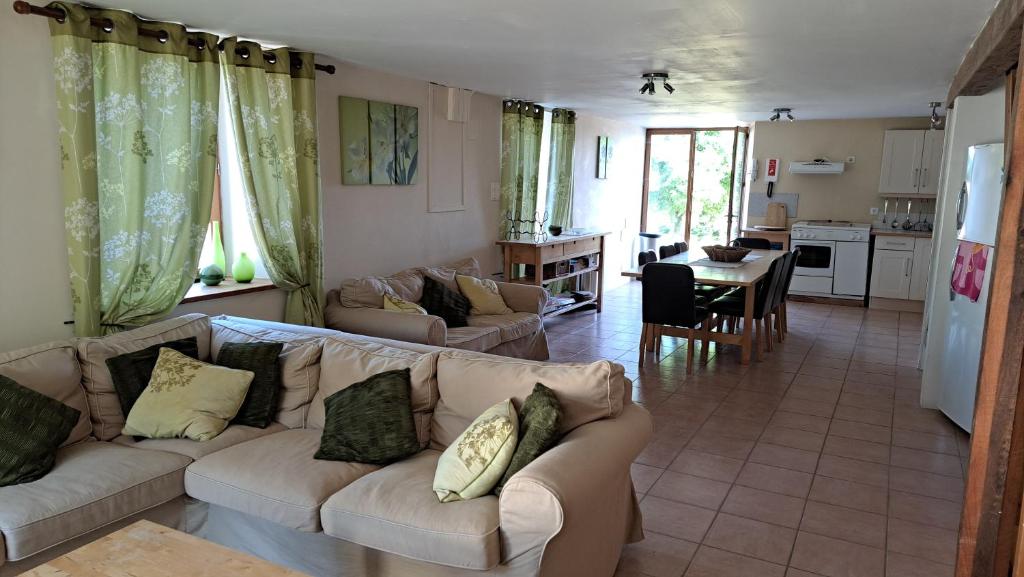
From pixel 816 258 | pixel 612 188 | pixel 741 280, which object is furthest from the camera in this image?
pixel 612 188

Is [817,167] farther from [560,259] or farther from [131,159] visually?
[131,159]

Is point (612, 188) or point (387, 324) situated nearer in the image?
point (387, 324)

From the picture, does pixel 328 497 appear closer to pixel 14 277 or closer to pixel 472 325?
pixel 14 277

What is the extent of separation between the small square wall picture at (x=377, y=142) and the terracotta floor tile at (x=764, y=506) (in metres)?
3.27

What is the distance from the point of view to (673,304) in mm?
5574

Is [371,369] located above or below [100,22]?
below

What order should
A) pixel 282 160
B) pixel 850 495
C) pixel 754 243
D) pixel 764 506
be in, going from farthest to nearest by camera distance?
pixel 754 243 → pixel 282 160 → pixel 850 495 → pixel 764 506

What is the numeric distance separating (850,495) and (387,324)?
Answer: 9.20 ft

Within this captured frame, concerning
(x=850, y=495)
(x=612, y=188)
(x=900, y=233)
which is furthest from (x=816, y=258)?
(x=850, y=495)

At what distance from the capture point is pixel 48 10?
301 cm

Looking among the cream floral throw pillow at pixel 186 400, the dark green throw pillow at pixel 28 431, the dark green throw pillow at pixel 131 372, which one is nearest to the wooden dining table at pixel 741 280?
the cream floral throw pillow at pixel 186 400

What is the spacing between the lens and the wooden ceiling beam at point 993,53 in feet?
8.87

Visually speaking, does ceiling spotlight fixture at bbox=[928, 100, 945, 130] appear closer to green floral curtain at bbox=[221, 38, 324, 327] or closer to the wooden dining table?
the wooden dining table

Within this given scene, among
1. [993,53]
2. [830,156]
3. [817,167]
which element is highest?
[993,53]
